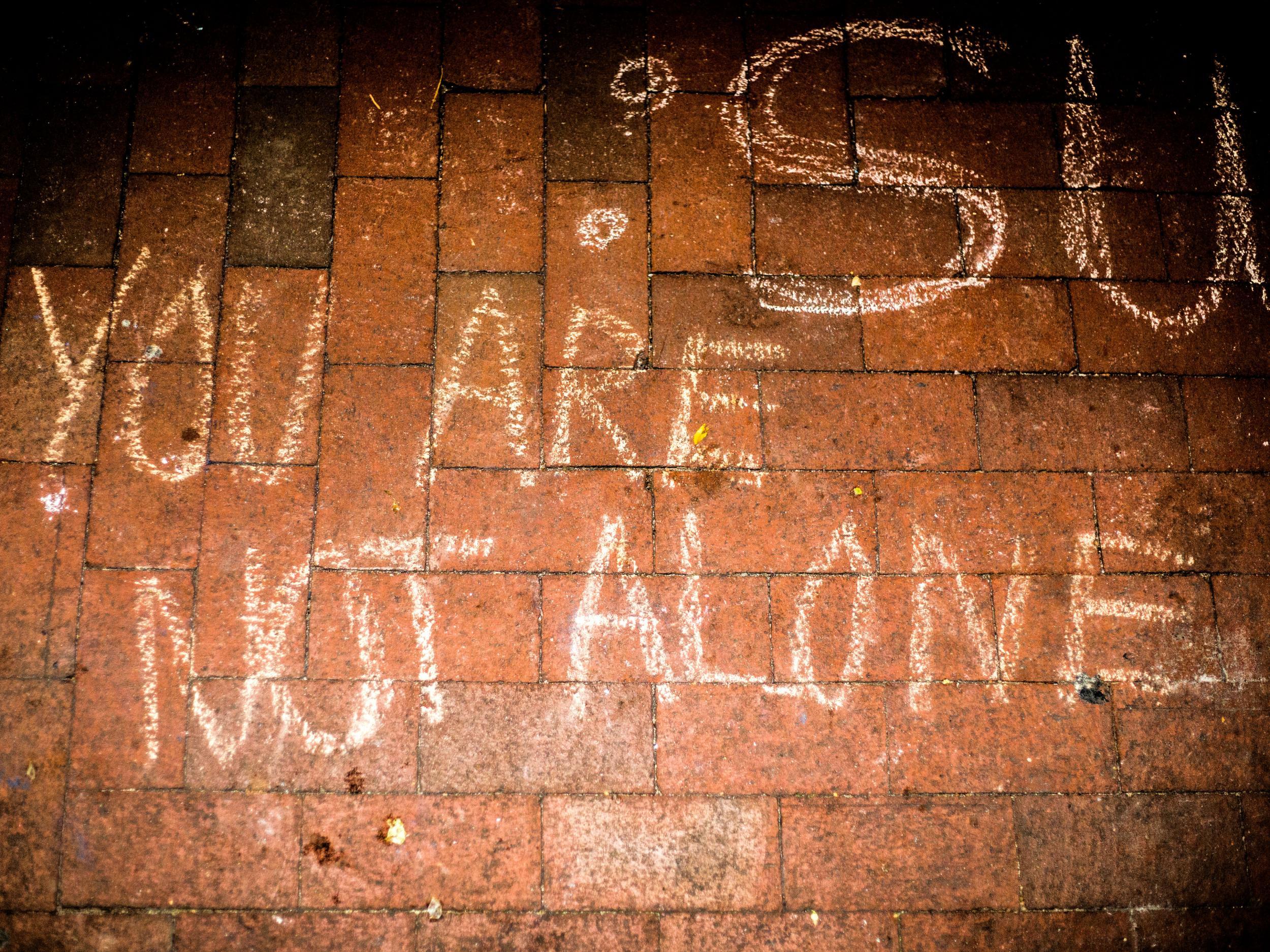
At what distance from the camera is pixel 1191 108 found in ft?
11.5

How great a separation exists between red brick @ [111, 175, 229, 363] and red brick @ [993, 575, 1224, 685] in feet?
A: 12.1

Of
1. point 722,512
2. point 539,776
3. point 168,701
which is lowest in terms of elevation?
point 539,776

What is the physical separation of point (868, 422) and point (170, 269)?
3.18 metres

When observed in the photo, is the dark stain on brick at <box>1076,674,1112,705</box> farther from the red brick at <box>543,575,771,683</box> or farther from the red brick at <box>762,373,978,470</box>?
the red brick at <box>543,575,771,683</box>

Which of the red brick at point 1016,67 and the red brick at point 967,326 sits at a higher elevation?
the red brick at point 1016,67

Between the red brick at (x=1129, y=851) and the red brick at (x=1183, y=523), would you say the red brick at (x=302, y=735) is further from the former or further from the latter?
the red brick at (x=1183, y=523)

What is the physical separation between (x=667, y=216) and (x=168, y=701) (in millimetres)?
2964

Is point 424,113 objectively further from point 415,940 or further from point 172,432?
point 415,940

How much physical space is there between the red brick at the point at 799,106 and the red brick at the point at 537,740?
8.19 feet

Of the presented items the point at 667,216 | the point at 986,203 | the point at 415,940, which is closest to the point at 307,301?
the point at 667,216

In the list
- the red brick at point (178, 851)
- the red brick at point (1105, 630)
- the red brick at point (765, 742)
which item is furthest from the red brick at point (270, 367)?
the red brick at point (1105, 630)

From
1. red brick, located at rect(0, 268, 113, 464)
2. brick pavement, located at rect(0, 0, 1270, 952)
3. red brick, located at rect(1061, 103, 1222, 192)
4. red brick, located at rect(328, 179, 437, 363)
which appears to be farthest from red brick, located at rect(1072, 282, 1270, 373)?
red brick, located at rect(0, 268, 113, 464)

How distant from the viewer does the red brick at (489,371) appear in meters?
3.05

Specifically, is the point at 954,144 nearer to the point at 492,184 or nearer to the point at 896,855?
the point at 492,184
